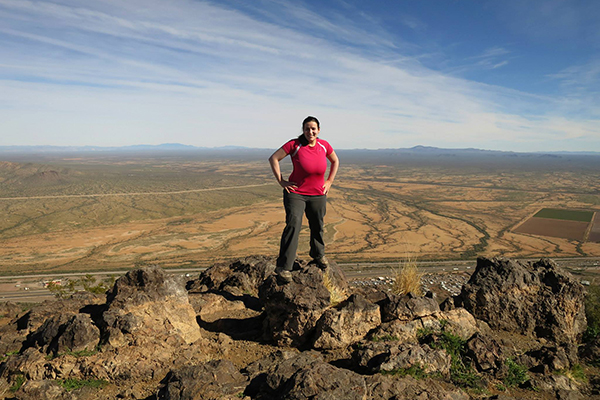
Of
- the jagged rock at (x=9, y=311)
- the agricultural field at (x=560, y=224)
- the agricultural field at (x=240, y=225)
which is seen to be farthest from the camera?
the agricultural field at (x=560, y=224)

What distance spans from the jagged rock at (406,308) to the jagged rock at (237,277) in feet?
14.6

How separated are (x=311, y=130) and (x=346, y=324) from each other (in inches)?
148

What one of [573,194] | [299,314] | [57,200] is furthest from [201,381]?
[573,194]

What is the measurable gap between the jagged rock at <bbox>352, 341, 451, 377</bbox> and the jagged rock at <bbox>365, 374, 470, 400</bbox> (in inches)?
14.2

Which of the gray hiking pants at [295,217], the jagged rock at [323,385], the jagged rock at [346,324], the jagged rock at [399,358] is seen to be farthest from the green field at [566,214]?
the jagged rock at [323,385]

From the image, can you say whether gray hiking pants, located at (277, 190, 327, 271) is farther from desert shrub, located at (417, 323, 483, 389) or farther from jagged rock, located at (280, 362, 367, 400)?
desert shrub, located at (417, 323, 483, 389)

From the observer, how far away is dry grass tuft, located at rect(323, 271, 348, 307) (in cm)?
702

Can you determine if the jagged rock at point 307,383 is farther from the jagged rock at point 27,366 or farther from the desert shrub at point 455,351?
the jagged rock at point 27,366

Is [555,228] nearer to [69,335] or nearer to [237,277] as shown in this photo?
[237,277]

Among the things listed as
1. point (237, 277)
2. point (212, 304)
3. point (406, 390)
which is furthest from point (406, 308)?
point (237, 277)

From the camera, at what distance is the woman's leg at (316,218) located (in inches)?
259

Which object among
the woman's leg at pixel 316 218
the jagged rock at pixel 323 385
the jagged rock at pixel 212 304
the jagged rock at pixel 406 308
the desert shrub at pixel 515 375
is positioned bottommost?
the jagged rock at pixel 212 304

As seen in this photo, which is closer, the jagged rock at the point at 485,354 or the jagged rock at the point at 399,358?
the jagged rock at the point at 399,358

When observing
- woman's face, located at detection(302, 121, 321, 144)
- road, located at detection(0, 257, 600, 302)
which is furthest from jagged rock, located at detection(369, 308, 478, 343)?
road, located at detection(0, 257, 600, 302)
